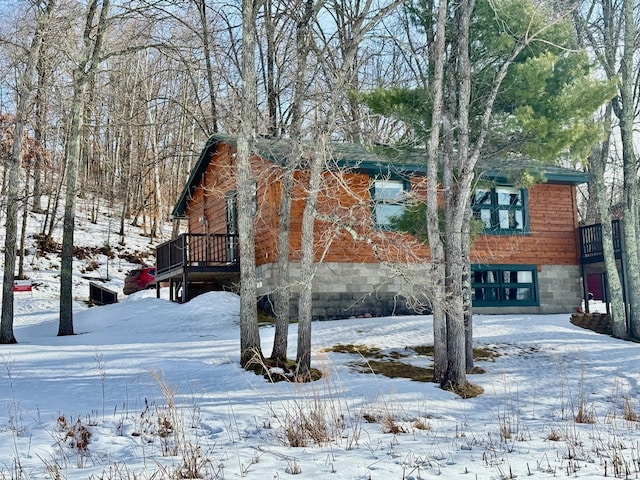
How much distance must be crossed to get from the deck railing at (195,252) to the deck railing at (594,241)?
11083 mm

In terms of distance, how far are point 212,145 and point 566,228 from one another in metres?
11.8

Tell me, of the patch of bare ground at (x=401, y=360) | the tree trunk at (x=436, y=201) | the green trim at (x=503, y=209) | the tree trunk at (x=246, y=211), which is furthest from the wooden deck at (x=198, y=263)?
the tree trunk at (x=436, y=201)

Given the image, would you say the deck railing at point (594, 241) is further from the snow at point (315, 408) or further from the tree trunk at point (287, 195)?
the tree trunk at point (287, 195)

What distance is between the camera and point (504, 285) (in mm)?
20000

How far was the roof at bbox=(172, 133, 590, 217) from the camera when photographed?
1309cm

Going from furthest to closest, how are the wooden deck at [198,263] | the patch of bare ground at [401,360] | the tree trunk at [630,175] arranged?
the wooden deck at [198,263]
the tree trunk at [630,175]
the patch of bare ground at [401,360]

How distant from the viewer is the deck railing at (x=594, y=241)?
19.4 meters

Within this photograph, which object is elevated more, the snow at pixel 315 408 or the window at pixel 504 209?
the window at pixel 504 209

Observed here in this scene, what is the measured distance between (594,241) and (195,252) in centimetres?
1257

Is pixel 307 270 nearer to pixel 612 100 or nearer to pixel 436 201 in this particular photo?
pixel 436 201

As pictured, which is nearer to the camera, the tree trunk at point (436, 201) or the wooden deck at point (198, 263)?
the tree trunk at point (436, 201)

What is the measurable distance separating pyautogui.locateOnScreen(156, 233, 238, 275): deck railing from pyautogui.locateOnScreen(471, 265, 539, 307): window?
7.59 metres

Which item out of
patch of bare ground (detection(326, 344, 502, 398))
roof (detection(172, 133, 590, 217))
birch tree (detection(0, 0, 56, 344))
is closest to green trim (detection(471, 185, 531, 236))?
roof (detection(172, 133, 590, 217))

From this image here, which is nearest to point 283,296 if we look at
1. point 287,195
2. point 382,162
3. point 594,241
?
point 287,195
